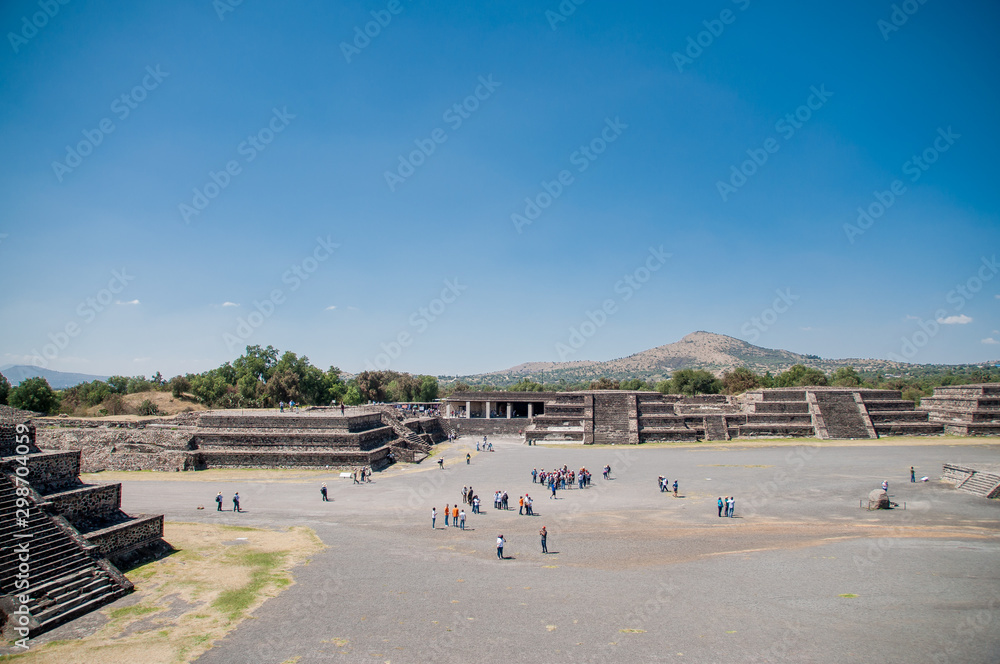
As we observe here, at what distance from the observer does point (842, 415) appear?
52.3 metres

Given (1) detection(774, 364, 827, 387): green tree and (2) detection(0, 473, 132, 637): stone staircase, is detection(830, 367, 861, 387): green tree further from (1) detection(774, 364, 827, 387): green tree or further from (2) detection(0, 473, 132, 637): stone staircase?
(2) detection(0, 473, 132, 637): stone staircase

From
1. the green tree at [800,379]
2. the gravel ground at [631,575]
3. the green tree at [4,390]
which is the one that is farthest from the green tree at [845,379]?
the green tree at [4,390]

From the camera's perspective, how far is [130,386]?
279 ft

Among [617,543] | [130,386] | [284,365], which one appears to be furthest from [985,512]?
[130,386]

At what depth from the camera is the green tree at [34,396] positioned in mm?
54156

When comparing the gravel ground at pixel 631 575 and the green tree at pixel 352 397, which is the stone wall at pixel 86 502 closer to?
the gravel ground at pixel 631 575

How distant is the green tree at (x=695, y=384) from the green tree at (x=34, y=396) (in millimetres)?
96494

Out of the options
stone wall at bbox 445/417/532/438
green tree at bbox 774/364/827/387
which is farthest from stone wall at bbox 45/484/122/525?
green tree at bbox 774/364/827/387

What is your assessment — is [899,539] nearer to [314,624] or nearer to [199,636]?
[314,624]

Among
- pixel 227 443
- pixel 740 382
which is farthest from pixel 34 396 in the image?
pixel 740 382

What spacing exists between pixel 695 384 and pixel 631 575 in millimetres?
85899

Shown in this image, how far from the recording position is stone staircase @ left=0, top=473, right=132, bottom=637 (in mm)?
12352

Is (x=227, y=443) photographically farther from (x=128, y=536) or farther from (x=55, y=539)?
(x=55, y=539)

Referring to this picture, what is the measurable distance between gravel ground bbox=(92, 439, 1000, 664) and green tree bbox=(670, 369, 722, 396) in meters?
64.8
